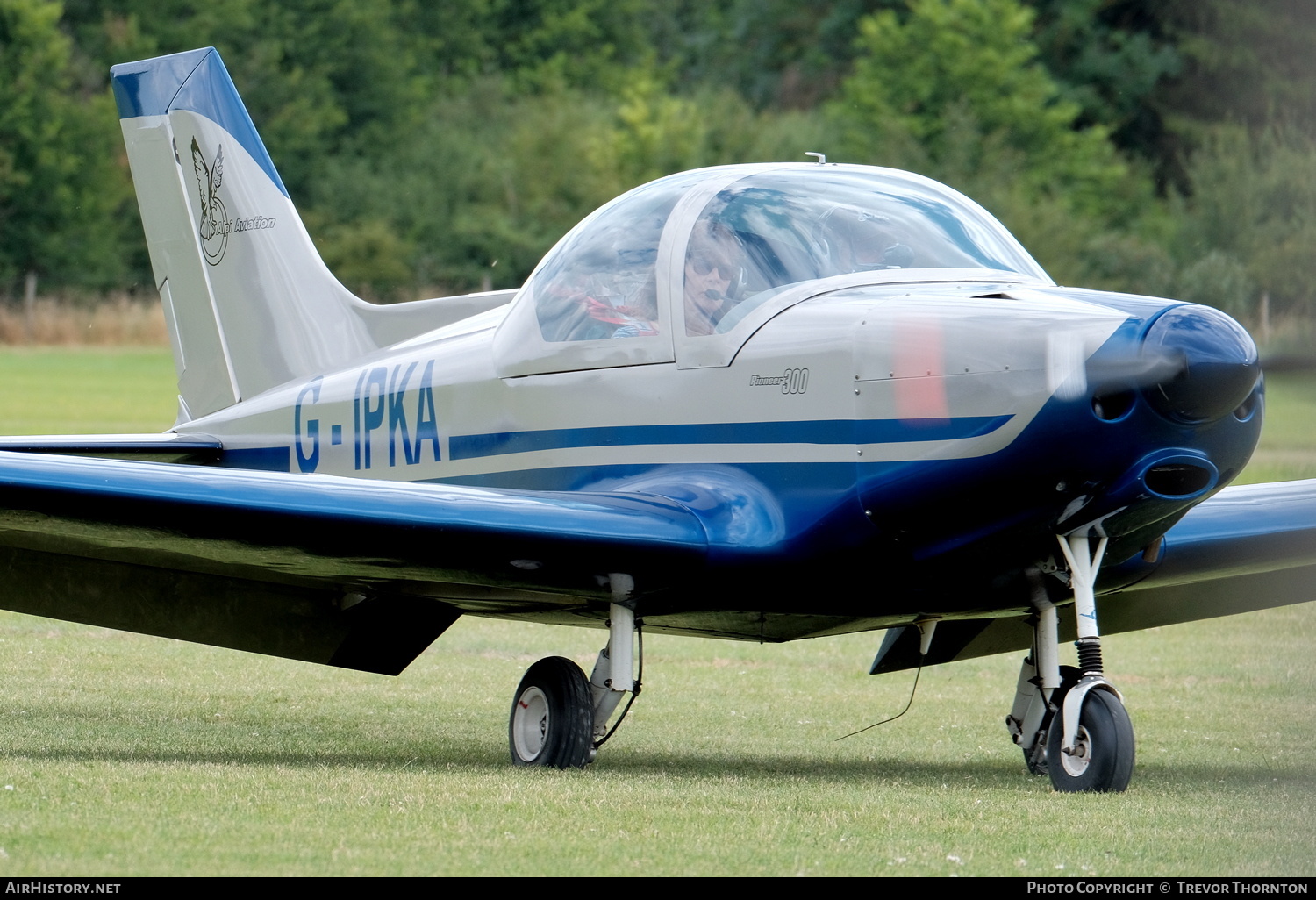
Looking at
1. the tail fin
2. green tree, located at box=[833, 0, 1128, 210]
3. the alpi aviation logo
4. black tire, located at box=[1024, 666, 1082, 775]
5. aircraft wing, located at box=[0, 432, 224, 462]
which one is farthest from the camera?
green tree, located at box=[833, 0, 1128, 210]

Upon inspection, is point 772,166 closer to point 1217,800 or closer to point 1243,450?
point 1243,450

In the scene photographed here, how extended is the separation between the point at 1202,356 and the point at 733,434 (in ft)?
5.99

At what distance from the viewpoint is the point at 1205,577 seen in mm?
7559

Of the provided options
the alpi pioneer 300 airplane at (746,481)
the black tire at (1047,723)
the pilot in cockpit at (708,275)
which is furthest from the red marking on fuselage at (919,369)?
the black tire at (1047,723)

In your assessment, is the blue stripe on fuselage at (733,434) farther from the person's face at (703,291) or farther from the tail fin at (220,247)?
the tail fin at (220,247)

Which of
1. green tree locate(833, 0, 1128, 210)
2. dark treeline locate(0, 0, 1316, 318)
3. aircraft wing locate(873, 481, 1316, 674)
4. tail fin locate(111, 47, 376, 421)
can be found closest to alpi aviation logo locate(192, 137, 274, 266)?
tail fin locate(111, 47, 376, 421)

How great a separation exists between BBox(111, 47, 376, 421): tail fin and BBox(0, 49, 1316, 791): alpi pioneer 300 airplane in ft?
4.34

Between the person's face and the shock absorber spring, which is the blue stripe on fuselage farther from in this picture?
the shock absorber spring

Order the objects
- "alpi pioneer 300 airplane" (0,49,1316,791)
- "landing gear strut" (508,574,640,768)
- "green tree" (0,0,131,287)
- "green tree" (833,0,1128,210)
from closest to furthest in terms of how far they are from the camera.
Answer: "alpi pioneer 300 airplane" (0,49,1316,791), "landing gear strut" (508,574,640,768), "green tree" (833,0,1128,210), "green tree" (0,0,131,287)

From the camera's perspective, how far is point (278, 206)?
984 cm

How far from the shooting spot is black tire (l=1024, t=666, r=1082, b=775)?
6.36 meters

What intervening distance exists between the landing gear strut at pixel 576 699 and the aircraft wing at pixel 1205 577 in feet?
5.35

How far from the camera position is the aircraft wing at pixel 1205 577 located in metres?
7.25

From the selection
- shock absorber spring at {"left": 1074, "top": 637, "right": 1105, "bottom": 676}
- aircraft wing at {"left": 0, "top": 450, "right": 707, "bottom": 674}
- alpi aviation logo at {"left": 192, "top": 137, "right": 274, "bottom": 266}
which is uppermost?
alpi aviation logo at {"left": 192, "top": 137, "right": 274, "bottom": 266}
